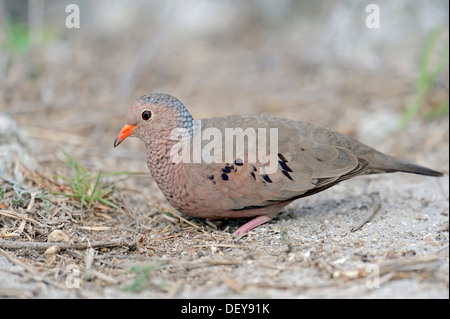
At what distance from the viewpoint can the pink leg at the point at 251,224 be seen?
3.68 metres

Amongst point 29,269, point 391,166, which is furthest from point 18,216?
point 391,166

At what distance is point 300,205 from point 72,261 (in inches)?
80.0

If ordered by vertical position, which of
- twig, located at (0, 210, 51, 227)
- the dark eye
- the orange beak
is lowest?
twig, located at (0, 210, 51, 227)

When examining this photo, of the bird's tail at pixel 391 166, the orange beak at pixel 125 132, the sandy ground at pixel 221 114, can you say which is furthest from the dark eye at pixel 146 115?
the bird's tail at pixel 391 166

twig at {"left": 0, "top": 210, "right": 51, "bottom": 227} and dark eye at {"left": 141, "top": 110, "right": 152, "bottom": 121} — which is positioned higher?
dark eye at {"left": 141, "top": 110, "right": 152, "bottom": 121}

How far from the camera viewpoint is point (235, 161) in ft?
11.8

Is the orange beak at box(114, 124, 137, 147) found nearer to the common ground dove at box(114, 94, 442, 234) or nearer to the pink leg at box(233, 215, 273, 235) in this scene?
the common ground dove at box(114, 94, 442, 234)

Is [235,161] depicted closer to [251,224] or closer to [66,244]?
[251,224]

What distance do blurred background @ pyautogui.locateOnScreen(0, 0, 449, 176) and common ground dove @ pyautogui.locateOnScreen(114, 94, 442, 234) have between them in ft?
4.54

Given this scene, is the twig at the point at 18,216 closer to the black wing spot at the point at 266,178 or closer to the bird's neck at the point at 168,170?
the bird's neck at the point at 168,170

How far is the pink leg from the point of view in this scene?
3.68 meters

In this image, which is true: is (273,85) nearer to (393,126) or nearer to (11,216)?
(393,126)

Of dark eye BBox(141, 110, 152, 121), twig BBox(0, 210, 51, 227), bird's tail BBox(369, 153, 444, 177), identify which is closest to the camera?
twig BBox(0, 210, 51, 227)

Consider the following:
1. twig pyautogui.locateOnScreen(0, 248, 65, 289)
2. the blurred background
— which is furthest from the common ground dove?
the blurred background
